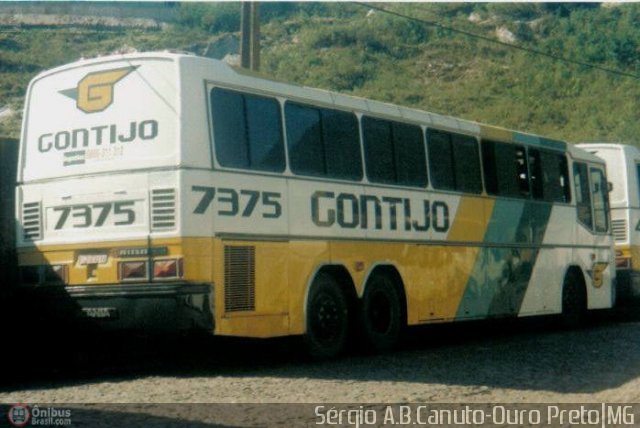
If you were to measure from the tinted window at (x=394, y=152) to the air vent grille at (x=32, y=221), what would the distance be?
4031 mm

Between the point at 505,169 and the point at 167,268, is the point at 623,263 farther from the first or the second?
the point at 167,268

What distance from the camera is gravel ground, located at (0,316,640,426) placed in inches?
393

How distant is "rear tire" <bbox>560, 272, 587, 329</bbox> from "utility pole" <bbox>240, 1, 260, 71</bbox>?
6514 mm

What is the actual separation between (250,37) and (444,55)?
202ft

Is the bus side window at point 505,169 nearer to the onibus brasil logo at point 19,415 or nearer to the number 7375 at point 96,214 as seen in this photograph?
the number 7375 at point 96,214

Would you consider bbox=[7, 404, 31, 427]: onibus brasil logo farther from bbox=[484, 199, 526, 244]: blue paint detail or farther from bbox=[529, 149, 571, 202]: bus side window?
bbox=[529, 149, 571, 202]: bus side window

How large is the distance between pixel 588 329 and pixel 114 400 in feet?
36.5

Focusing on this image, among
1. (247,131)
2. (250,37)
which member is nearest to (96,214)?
(247,131)

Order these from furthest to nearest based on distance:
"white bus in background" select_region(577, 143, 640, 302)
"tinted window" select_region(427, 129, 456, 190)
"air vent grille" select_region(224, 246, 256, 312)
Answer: "white bus in background" select_region(577, 143, 640, 302) < "tinted window" select_region(427, 129, 456, 190) < "air vent grille" select_region(224, 246, 256, 312)

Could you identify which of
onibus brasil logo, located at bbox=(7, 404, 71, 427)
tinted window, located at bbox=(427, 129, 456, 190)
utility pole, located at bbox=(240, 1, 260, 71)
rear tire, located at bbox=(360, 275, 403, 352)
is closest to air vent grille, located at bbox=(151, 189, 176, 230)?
onibus brasil logo, located at bbox=(7, 404, 71, 427)

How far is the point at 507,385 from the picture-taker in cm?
1102

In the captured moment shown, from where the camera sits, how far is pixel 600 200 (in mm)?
20609

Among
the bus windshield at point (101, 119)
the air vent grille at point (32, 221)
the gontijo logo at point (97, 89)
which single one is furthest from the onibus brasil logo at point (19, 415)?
the gontijo logo at point (97, 89)

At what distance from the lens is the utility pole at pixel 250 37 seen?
20.2m
